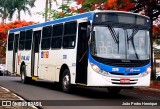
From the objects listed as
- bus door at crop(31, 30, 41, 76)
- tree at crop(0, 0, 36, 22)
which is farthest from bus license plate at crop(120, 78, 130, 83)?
tree at crop(0, 0, 36, 22)

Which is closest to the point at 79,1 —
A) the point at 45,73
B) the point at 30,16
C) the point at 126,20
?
the point at 45,73

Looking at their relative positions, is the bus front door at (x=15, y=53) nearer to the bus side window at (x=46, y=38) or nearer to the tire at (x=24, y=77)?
the tire at (x=24, y=77)

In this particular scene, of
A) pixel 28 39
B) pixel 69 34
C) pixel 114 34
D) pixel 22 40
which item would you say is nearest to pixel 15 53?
pixel 22 40

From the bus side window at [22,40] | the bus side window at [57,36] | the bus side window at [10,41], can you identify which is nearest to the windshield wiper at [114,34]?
the bus side window at [57,36]

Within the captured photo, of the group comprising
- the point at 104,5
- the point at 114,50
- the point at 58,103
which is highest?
the point at 104,5

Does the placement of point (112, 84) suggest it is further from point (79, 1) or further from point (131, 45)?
point (79, 1)

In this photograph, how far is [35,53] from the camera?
22.2m

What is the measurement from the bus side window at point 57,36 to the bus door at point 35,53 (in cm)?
→ 244

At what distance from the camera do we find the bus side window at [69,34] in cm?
1708

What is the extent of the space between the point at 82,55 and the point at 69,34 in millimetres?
1769

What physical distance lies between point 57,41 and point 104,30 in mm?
4046

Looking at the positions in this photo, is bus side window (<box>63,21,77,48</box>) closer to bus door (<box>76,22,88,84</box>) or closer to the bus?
the bus

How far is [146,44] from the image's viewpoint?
1591 cm

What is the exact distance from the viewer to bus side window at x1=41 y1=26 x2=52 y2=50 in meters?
20.2
